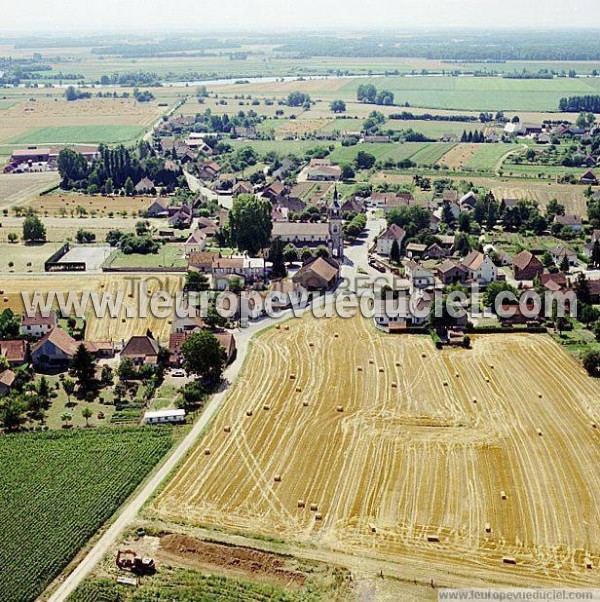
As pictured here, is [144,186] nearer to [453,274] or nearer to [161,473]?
[453,274]

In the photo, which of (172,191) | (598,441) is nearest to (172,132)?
(172,191)

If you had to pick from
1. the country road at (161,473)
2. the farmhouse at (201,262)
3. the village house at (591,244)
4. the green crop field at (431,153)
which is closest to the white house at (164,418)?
the country road at (161,473)

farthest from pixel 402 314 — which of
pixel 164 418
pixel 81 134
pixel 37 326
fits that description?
pixel 81 134

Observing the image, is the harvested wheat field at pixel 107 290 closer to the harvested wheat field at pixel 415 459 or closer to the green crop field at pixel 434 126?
the harvested wheat field at pixel 415 459

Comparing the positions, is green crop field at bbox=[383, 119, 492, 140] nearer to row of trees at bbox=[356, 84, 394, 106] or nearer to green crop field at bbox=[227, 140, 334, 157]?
green crop field at bbox=[227, 140, 334, 157]

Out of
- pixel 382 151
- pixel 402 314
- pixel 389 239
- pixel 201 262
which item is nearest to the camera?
pixel 402 314

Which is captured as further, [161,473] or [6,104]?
[6,104]
